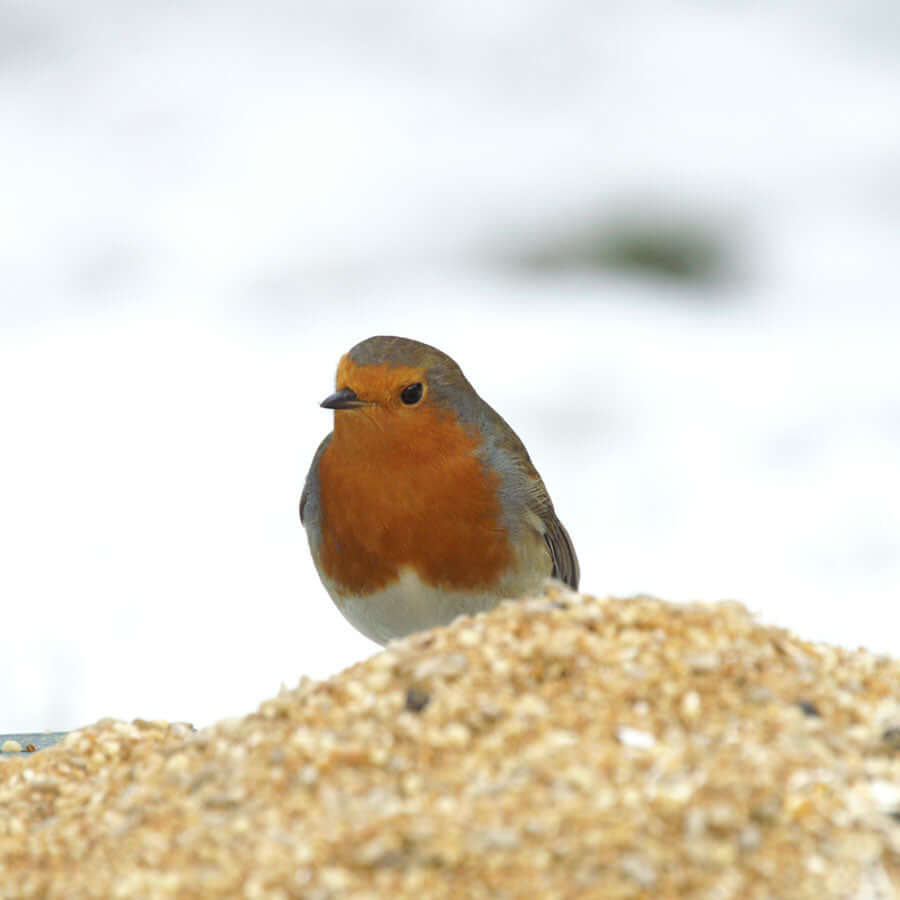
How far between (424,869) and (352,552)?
1558 mm

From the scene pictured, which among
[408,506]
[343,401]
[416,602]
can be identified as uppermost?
[343,401]

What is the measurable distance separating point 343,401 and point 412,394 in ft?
0.60

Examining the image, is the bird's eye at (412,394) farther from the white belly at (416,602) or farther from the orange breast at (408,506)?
the white belly at (416,602)

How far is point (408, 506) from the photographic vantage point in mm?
3227

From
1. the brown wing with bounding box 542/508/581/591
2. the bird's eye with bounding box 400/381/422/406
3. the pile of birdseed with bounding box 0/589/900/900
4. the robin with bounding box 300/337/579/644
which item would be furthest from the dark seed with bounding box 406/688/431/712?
the brown wing with bounding box 542/508/581/591

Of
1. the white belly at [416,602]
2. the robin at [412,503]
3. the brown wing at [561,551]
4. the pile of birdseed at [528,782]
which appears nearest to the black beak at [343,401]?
the robin at [412,503]

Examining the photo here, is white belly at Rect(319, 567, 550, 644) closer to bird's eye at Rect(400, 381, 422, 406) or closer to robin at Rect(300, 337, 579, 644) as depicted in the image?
robin at Rect(300, 337, 579, 644)

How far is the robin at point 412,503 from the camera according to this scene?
3234mm

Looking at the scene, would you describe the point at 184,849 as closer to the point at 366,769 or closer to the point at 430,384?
the point at 366,769

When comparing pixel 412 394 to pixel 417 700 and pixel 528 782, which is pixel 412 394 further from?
pixel 528 782

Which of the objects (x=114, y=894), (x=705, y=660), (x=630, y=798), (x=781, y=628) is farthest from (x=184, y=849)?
(x=781, y=628)

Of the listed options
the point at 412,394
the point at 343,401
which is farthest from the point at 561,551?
the point at 343,401

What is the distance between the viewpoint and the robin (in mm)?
3234

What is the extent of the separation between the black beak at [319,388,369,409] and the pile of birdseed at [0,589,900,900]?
862 mm
